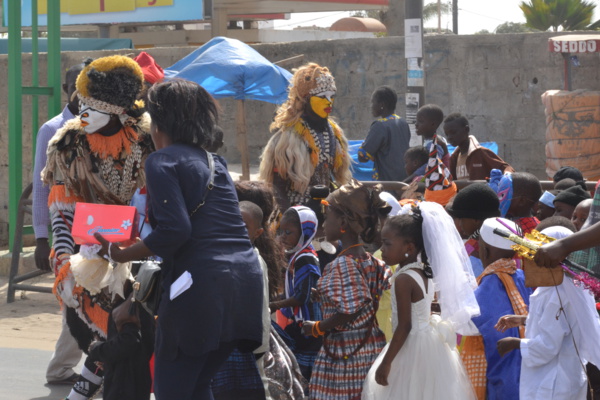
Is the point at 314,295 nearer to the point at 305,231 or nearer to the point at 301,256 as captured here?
the point at 301,256

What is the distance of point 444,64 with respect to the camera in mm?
12648

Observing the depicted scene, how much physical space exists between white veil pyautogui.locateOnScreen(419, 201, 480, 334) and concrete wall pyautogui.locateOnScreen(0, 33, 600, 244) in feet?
24.8

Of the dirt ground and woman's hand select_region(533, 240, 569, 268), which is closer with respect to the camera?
woman's hand select_region(533, 240, 569, 268)

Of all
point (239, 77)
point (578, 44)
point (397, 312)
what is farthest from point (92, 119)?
point (578, 44)

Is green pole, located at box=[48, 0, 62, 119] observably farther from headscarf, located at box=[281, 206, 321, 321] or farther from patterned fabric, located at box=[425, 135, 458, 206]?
headscarf, located at box=[281, 206, 321, 321]

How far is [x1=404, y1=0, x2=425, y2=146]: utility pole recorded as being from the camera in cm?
1088

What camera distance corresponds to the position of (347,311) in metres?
4.97

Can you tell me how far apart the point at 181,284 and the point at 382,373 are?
117 cm

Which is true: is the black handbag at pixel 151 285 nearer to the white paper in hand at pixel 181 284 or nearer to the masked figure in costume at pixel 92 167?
the white paper in hand at pixel 181 284

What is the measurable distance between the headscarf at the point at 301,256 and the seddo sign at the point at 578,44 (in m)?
6.38

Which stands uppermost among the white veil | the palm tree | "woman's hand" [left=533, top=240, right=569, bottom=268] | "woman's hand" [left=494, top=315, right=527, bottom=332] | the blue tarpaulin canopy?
the palm tree

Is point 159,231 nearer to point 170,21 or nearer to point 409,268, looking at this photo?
point 409,268

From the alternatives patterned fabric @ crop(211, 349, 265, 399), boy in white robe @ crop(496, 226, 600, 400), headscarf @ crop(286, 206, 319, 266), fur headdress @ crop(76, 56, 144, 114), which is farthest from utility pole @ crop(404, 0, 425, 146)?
boy in white robe @ crop(496, 226, 600, 400)

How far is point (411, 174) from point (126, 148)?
3360mm
